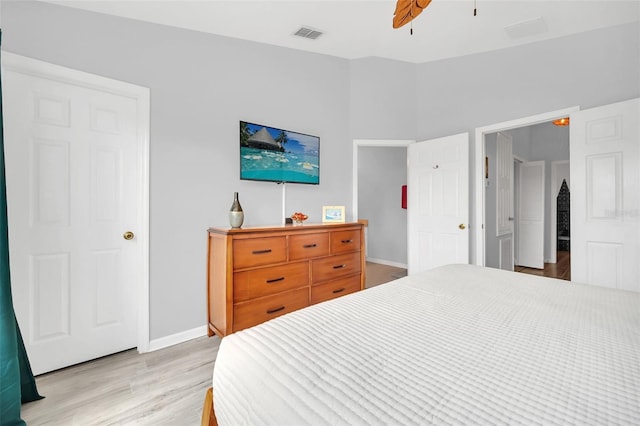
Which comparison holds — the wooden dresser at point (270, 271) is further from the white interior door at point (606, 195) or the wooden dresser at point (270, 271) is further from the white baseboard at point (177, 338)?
the white interior door at point (606, 195)

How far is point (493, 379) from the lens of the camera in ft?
2.10

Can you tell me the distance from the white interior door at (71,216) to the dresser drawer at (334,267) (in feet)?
4.75

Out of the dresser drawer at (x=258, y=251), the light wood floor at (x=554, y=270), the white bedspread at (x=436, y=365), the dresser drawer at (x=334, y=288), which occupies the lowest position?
the light wood floor at (x=554, y=270)

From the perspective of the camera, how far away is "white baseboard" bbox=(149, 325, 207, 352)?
2268 mm

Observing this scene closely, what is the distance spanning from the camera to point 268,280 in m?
2.33

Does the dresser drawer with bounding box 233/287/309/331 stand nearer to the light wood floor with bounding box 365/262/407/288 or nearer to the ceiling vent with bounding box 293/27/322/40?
the light wood floor with bounding box 365/262/407/288

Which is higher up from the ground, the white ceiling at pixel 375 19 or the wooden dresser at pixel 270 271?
the white ceiling at pixel 375 19

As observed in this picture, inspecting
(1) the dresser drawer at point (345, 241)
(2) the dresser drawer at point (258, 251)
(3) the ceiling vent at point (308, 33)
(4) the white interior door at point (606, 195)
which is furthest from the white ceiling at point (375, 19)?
(1) the dresser drawer at point (345, 241)

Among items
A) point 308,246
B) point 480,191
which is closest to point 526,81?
point 480,191

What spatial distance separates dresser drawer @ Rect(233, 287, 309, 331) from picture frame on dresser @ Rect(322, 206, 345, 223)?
846mm

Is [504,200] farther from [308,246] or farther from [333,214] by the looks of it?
[308,246]

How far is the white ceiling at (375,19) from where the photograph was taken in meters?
2.27

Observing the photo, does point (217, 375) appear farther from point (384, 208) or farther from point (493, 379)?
point (384, 208)

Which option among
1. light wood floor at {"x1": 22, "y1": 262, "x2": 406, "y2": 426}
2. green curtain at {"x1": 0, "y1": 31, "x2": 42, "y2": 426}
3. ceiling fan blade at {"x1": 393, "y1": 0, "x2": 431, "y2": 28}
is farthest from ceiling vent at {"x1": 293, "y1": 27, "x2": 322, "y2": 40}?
light wood floor at {"x1": 22, "y1": 262, "x2": 406, "y2": 426}
